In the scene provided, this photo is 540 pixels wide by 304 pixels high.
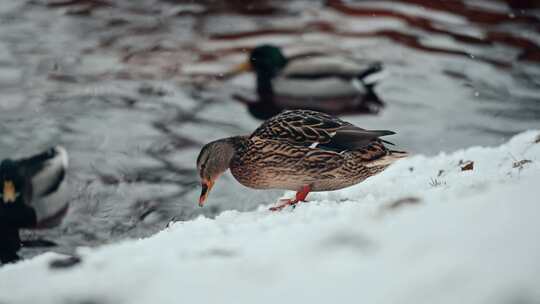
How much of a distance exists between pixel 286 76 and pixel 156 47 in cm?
186

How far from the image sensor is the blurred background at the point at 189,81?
23.3 feet

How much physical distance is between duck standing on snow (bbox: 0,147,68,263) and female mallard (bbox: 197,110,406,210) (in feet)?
6.46

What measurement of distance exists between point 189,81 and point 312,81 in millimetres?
1765

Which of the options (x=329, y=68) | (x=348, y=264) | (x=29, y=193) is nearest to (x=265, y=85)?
(x=329, y=68)

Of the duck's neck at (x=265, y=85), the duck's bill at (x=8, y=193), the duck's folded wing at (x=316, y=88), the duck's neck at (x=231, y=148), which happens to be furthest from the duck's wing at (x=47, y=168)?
the duck's folded wing at (x=316, y=88)

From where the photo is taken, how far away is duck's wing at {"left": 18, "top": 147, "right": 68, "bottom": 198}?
687 centimetres

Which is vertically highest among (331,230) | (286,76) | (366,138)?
(331,230)

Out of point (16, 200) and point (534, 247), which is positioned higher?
point (534, 247)

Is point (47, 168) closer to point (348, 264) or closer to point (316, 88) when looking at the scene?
point (348, 264)

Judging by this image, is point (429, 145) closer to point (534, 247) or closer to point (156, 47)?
point (156, 47)

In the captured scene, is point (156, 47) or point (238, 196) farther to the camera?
point (156, 47)

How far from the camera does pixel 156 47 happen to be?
36.0 ft

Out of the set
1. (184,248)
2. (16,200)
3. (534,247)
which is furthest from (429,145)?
(534,247)

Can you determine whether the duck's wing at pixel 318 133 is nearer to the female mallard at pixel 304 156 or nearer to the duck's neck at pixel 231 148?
the female mallard at pixel 304 156
